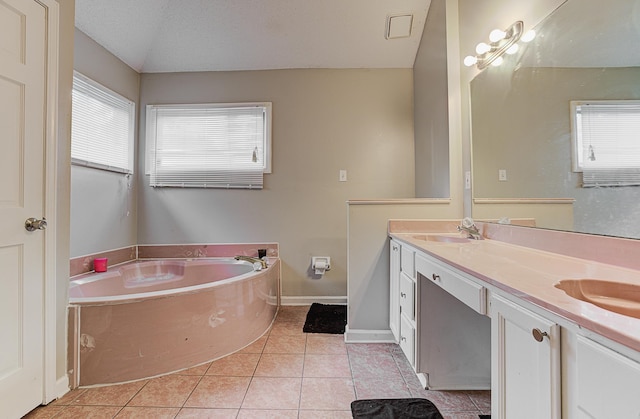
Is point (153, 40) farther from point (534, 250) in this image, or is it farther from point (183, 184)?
point (534, 250)

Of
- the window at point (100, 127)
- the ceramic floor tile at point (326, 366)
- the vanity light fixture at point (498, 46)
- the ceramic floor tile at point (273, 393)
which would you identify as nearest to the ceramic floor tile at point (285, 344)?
the ceramic floor tile at point (326, 366)

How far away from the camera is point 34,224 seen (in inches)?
49.2

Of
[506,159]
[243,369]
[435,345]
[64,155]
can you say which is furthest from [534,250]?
[64,155]

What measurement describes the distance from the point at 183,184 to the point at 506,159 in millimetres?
2646

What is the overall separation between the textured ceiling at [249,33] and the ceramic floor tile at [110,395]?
2477 mm

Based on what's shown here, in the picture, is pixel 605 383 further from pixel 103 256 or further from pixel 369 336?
pixel 103 256

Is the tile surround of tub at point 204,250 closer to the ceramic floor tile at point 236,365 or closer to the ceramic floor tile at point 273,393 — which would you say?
the ceramic floor tile at point 236,365

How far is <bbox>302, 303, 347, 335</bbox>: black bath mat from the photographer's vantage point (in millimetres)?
2141

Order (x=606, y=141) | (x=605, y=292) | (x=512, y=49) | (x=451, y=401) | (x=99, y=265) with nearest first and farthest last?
(x=605, y=292), (x=606, y=141), (x=451, y=401), (x=512, y=49), (x=99, y=265)

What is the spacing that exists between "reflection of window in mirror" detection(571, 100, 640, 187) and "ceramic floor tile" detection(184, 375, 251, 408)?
1.80 m

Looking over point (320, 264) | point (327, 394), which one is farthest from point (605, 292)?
point (320, 264)

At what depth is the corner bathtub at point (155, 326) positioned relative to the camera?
57.4 inches

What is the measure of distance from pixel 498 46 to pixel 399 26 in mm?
1015

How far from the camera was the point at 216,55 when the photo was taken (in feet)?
8.51
